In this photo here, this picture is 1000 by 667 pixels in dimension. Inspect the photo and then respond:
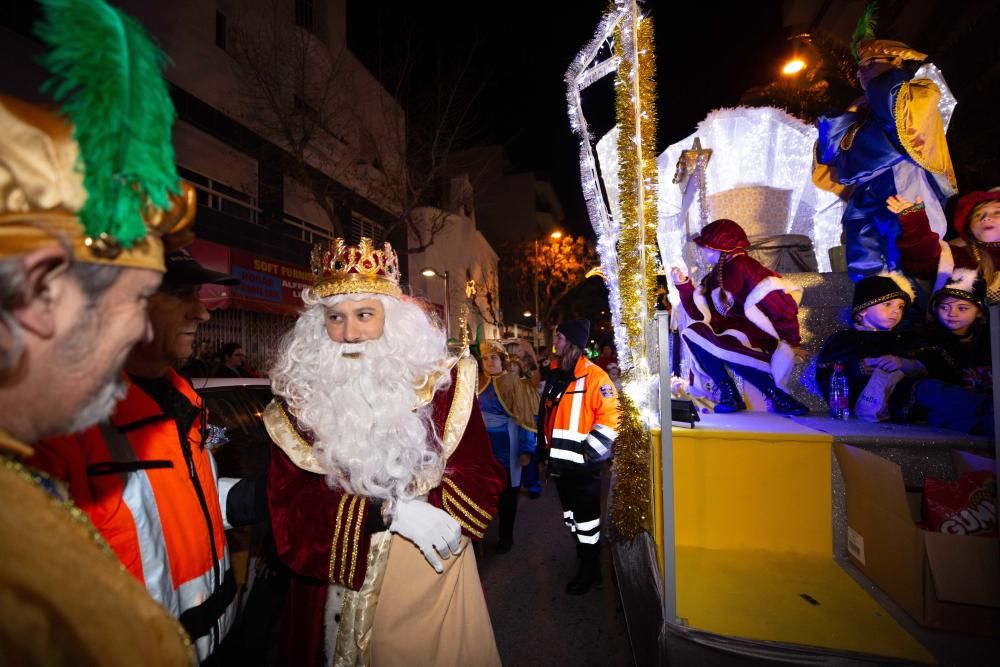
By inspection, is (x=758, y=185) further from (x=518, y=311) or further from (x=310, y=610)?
(x=518, y=311)

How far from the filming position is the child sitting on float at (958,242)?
316cm

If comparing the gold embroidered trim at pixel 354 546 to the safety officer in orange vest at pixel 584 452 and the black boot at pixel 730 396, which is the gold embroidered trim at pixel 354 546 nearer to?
the safety officer in orange vest at pixel 584 452

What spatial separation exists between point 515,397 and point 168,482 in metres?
4.53

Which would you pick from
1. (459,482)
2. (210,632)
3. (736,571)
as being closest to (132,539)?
(210,632)

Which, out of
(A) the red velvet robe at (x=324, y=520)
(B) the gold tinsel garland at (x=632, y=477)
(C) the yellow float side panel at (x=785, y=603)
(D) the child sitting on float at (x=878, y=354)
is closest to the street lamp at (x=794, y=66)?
(D) the child sitting on float at (x=878, y=354)

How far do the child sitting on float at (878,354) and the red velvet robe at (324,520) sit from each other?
3.13m

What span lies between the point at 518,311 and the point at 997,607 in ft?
114

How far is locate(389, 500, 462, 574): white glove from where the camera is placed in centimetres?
177

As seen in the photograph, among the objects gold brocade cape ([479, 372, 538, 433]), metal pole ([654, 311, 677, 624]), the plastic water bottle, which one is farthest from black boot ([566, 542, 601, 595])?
the plastic water bottle

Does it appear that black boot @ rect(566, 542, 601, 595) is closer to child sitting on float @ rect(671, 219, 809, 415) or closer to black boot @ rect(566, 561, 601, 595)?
black boot @ rect(566, 561, 601, 595)

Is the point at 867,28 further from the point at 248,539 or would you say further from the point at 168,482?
the point at 248,539

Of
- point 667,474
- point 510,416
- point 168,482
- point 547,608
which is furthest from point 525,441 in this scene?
point 168,482

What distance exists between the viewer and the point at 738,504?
2.96 metres

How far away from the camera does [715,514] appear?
3000mm
